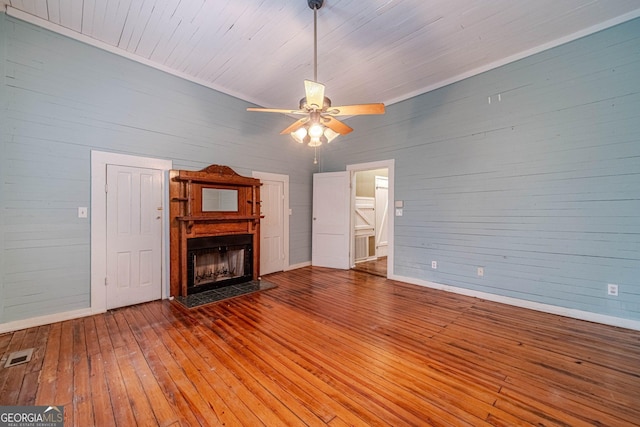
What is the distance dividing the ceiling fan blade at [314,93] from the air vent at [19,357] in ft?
11.1

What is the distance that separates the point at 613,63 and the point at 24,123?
662 cm

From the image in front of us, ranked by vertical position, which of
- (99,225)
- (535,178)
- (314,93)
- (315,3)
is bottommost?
(99,225)

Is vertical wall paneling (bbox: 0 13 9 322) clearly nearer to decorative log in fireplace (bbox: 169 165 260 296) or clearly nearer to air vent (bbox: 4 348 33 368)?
air vent (bbox: 4 348 33 368)

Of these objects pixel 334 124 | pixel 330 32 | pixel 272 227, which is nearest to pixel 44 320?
pixel 272 227

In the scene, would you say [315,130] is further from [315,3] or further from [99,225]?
[99,225]

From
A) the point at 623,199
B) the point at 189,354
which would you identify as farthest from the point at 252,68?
the point at 623,199

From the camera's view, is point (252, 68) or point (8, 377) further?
point (252, 68)

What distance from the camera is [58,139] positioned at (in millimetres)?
2930

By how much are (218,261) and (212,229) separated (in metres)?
0.63

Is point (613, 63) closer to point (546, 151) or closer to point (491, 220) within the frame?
point (546, 151)

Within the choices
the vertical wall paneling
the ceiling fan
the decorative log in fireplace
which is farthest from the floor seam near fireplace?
the ceiling fan

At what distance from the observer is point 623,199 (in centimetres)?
278

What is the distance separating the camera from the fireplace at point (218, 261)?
12.5 ft

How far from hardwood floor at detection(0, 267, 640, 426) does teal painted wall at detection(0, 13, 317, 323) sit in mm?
540
